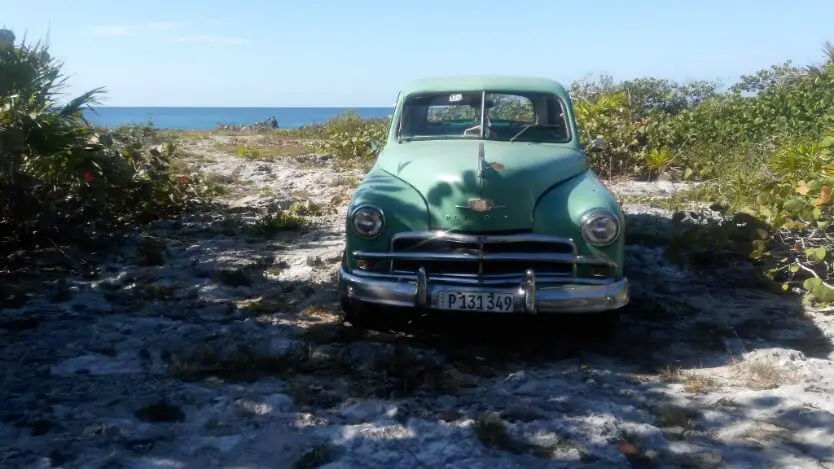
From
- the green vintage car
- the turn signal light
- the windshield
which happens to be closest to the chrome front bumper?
the green vintage car

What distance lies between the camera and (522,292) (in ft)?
13.6

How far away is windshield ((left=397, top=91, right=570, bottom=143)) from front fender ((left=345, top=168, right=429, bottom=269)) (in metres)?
1.22

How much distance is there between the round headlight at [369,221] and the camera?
Result: 441 cm

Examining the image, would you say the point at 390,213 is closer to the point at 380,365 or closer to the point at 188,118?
the point at 380,365

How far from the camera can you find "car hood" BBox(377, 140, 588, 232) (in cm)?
438

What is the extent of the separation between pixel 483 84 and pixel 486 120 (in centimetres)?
40

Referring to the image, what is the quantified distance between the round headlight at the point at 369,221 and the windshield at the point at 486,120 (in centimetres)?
143

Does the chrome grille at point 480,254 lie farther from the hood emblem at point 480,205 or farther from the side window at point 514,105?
the side window at point 514,105

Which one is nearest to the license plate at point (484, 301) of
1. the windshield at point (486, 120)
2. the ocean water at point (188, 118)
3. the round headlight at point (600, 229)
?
the round headlight at point (600, 229)

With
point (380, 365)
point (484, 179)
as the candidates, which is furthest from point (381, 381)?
point (484, 179)

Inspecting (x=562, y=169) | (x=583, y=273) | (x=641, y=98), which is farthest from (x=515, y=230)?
(x=641, y=98)

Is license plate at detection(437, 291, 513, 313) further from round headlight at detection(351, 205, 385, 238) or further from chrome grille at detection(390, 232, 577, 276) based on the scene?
round headlight at detection(351, 205, 385, 238)

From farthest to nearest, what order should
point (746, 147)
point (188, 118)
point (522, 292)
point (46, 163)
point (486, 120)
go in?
1. point (188, 118)
2. point (746, 147)
3. point (46, 163)
4. point (486, 120)
5. point (522, 292)

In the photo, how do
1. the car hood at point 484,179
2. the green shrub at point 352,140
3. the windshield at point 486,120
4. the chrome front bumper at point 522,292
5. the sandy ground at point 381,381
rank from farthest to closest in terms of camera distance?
the green shrub at point 352,140
the windshield at point 486,120
the car hood at point 484,179
the chrome front bumper at point 522,292
the sandy ground at point 381,381
